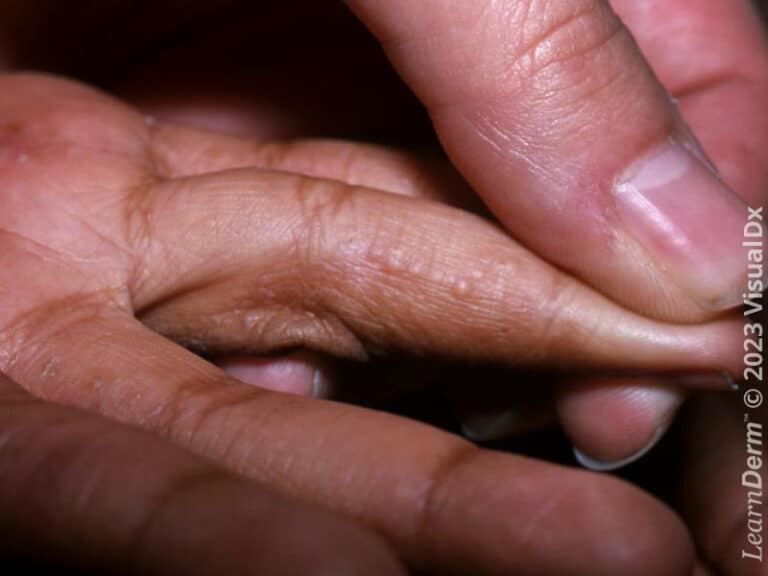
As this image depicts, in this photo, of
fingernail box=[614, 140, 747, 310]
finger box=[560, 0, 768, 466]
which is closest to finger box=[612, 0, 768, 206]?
finger box=[560, 0, 768, 466]

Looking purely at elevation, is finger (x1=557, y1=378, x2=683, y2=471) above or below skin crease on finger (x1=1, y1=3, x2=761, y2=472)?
below

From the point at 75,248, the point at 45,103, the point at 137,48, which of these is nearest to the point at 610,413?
the point at 75,248

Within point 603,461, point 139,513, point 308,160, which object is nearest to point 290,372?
point 308,160

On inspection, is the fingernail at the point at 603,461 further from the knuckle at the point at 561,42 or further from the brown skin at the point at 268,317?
the knuckle at the point at 561,42

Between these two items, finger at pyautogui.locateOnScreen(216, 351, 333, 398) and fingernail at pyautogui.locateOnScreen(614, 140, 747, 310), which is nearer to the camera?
fingernail at pyautogui.locateOnScreen(614, 140, 747, 310)

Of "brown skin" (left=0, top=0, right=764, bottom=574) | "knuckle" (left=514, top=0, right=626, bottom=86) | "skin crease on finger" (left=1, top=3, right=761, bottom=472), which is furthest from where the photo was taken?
"skin crease on finger" (left=1, top=3, right=761, bottom=472)

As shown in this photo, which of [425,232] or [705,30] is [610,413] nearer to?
[425,232]

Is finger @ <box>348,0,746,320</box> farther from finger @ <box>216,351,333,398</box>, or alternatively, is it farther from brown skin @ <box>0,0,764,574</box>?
finger @ <box>216,351,333,398</box>
